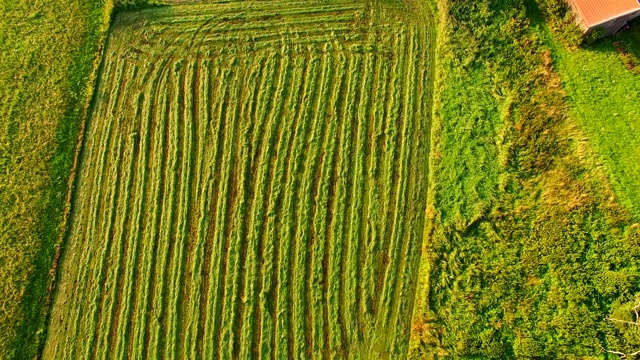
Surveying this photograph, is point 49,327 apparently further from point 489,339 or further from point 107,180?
point 489,339

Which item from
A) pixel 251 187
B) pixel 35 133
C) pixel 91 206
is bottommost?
pixel 91 206

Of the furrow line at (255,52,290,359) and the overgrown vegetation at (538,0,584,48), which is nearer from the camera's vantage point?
the furrow line at (255,52,290,359)

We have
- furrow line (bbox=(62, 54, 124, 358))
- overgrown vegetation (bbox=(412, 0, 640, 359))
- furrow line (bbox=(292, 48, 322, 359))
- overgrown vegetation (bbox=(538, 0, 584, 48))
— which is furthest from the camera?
overgrown vegetation (bbox=(538, 0, 584, 48))

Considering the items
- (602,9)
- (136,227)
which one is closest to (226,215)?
(136,227)

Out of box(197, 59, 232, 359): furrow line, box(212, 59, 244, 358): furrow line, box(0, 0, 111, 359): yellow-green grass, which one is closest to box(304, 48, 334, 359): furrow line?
box(212, 59, 244, 358): furrow line

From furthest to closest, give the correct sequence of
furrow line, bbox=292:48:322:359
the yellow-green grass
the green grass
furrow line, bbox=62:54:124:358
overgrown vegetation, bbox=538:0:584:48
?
overgrown vegetation, bbox=538:0:584:48
the green grass
the yellow-green grass
furrow line, bbox=62:54:124:358
furrow line, bbox=292:48:322:359

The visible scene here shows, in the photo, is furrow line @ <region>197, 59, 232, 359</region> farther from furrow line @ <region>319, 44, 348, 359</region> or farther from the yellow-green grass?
the yellow-green grass

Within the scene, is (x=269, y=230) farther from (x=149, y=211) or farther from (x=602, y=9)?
(x=602, y=9)
